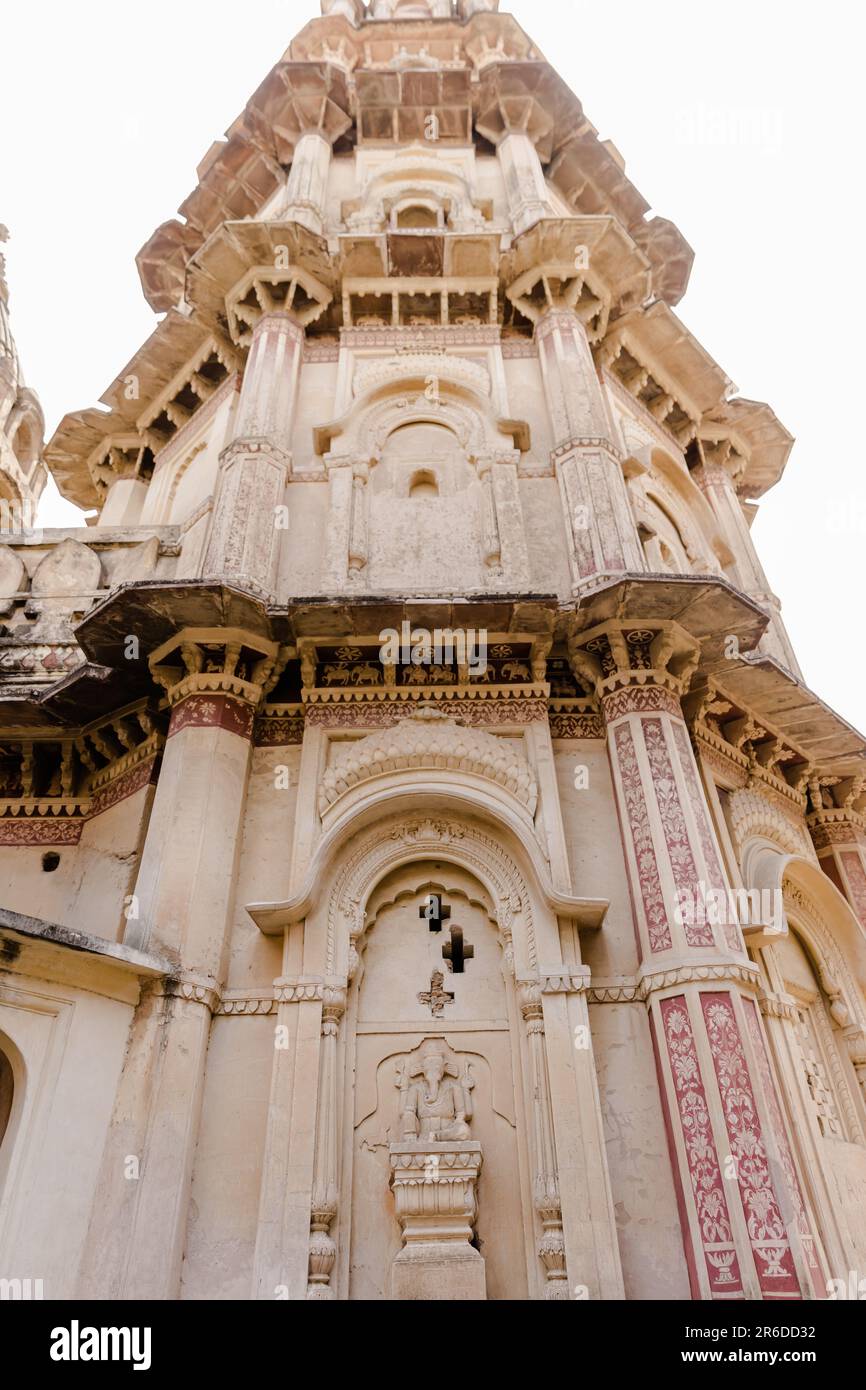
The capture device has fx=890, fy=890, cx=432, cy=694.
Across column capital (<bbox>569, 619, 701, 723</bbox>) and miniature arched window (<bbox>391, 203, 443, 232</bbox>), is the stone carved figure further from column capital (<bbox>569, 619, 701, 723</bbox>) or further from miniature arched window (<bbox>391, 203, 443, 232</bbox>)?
miniature arched window (<bbox>391, 203, 443, 232</bbox>)

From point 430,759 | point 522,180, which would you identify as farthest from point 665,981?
point 522,180

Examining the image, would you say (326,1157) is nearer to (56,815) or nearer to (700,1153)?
(700,1153)

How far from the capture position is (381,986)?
675 cm

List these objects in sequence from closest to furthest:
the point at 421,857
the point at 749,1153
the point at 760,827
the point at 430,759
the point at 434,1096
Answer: the point at 749,1153 < the point at 434,1096 < the point at 421,857 < the point at 430,759 < the point at 760,827

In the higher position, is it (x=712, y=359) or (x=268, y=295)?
(x=712, y=359)

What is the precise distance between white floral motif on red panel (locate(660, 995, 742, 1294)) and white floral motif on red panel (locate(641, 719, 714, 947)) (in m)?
0.50

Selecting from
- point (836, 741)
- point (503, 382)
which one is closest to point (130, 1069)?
point (836, 741)

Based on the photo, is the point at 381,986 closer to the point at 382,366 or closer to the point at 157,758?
the point at 157,758

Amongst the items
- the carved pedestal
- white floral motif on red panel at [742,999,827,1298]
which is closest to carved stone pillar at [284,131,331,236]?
white floral motif on red panel at [742,999,827,1298]

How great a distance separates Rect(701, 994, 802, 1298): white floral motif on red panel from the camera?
5137mm

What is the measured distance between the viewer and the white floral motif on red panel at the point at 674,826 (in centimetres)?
632

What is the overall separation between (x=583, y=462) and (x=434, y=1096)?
6.38m

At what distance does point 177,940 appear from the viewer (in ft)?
21.0

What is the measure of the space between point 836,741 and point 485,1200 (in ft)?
19.6
